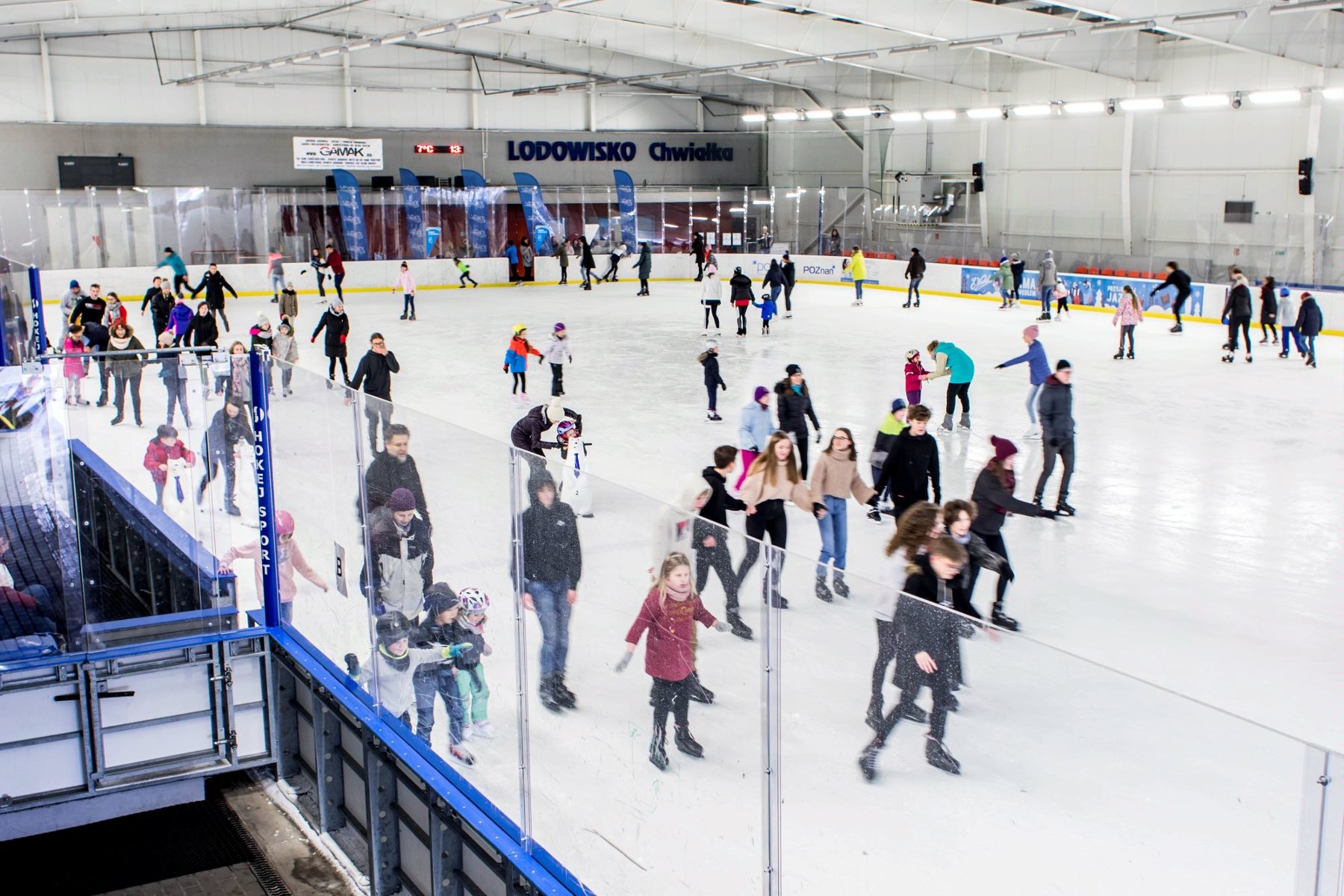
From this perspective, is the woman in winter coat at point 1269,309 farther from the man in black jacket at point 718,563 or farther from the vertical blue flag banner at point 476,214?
the vertical blue flag banner at point 476,214

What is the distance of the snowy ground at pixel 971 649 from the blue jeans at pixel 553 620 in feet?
0.28

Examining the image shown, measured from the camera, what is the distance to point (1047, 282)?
26453mm

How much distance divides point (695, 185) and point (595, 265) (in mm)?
7879

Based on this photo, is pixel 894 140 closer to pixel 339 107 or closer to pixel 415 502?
pixel 339 107

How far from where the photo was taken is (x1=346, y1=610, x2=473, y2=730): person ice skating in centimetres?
586

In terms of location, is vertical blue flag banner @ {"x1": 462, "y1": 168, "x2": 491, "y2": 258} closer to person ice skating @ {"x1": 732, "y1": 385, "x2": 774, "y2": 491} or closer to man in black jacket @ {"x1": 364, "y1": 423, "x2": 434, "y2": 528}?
person ice skating @ {"x1": 732, "y1": 385, "x2": 774, "y2": 491}

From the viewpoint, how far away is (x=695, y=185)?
43.0 m

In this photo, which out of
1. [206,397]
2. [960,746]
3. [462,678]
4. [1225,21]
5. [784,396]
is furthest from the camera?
[1225,21]

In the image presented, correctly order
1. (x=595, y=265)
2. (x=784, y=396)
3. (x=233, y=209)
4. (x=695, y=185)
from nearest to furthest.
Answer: (x=784, y=396) < (x=233, y=209) < (x=595, y=265) < (x=695, y=185)

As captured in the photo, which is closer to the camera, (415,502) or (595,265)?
(415,502)

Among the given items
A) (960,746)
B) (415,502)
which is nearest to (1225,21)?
(415,502)

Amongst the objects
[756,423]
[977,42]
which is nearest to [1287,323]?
[977,42]

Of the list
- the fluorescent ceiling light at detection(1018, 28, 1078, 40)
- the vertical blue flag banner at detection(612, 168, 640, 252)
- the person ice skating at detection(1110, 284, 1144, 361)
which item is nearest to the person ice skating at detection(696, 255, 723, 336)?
the person ice skating at detection(1110, 284, 1144, 361)

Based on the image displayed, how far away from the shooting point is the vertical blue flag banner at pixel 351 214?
3431cm
